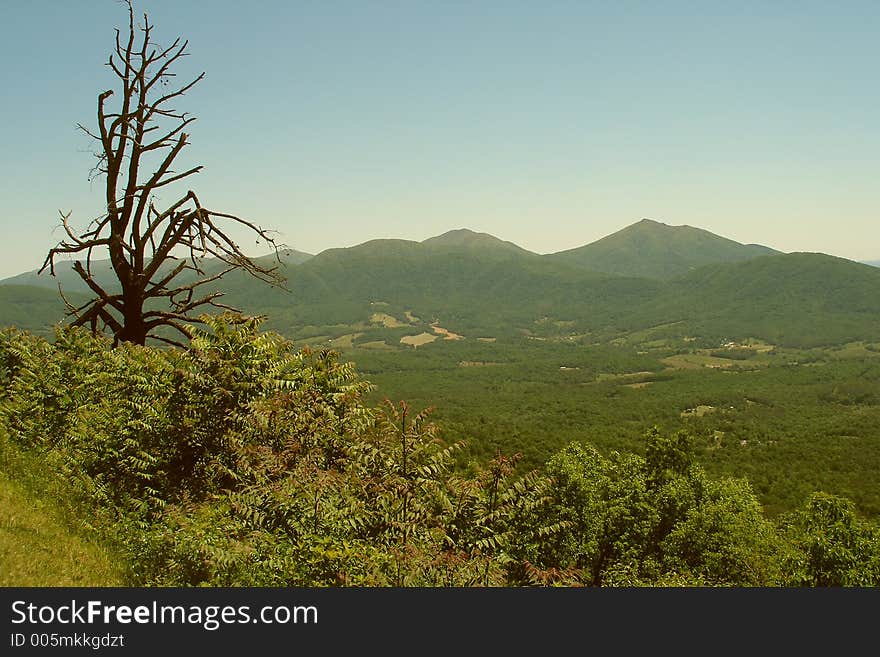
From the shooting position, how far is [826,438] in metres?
106

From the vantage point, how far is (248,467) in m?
7.82

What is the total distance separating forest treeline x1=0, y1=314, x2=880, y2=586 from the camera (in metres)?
6.69

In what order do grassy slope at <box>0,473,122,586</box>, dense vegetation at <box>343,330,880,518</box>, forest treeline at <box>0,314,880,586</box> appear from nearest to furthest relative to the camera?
1. grassy slope at <box>0,473,122,586</box>
2. forest treeline at <box>0,314,880,586</box>
3. dense vegetation at <box>343,330,880,518</box>

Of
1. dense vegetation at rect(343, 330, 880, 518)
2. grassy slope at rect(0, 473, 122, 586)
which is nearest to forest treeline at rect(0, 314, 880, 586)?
grassy slope at rect(0, 473, 122, 586)

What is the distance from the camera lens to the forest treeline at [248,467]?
21.9 feet

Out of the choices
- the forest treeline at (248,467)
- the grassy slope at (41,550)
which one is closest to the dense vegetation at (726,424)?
the forest treeline at (248,467)

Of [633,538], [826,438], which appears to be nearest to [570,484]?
[633,538]

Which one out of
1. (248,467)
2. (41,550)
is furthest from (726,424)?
(41,550)

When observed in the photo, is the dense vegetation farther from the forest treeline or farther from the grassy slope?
the grassy slope

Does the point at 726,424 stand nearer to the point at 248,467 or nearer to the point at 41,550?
the point at 248,467

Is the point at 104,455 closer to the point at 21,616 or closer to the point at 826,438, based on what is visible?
the point at 21,616

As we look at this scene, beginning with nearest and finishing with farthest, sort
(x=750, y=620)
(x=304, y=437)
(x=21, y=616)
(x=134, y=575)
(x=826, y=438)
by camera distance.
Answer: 1. (x=21, y=616)
2. (x=750, y=620)
3. (x=134, y=575)
4. (x=304, y=437)
5. (x=826, y=438)

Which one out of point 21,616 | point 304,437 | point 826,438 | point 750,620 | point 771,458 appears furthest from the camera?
point 826,438

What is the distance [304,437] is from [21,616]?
4.09 metres
